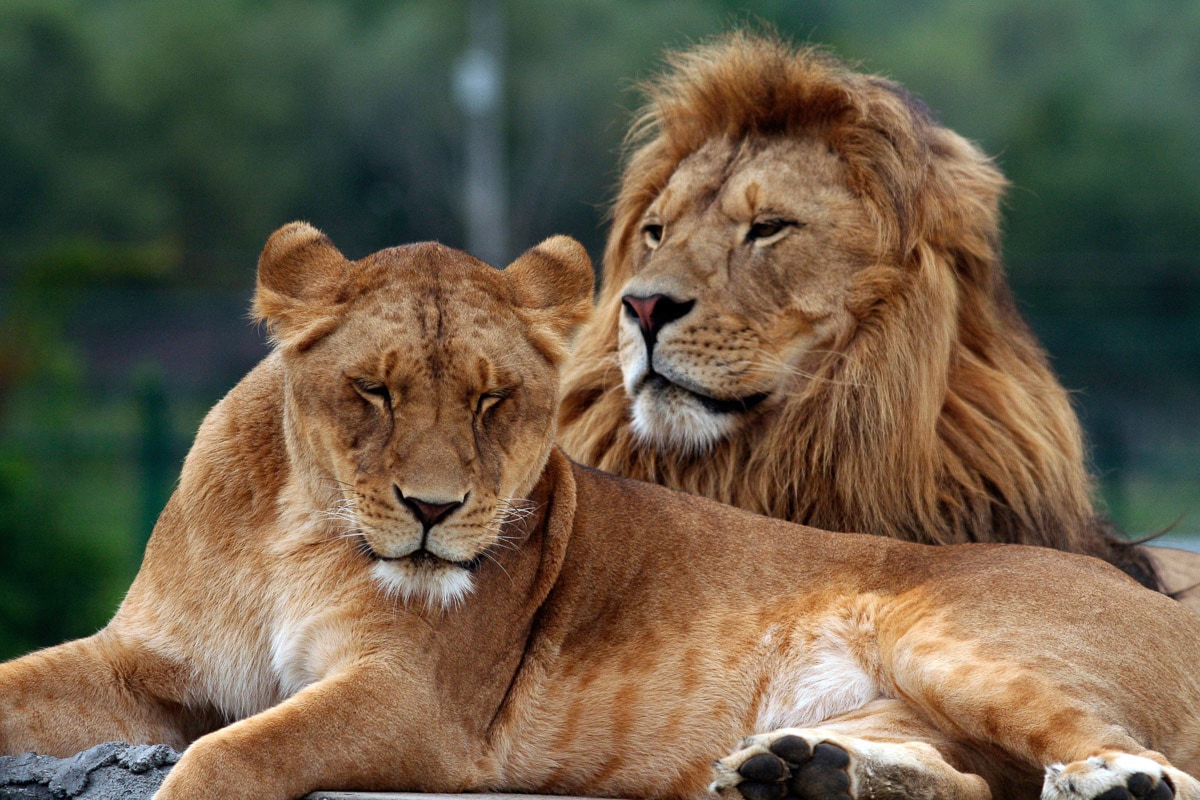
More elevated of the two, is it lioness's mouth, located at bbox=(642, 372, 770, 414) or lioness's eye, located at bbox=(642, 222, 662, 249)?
lioness's eye, located at bbox=(642, 222, 662, 249)

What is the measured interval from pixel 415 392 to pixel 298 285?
41 centimetres

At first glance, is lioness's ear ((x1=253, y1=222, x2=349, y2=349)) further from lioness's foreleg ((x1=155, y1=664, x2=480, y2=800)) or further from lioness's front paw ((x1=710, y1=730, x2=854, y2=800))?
lioness's front paw ((x1=710, y1=730, x2=854, y2=800))

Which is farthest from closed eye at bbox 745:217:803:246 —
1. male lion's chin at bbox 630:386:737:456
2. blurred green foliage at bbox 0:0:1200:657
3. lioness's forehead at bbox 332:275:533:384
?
blurred green foliage at bbox 0:0:1200:657

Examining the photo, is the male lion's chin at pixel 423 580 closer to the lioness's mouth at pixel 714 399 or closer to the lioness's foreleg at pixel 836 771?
the lioness's foreleg at pixel 836 771

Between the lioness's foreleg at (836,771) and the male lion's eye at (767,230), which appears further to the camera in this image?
the male lion's eye at (767,230)

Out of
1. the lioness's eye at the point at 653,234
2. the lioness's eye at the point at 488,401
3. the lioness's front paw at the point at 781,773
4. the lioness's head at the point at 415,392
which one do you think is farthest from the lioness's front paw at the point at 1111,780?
the lioness's eye at the point at 653,234

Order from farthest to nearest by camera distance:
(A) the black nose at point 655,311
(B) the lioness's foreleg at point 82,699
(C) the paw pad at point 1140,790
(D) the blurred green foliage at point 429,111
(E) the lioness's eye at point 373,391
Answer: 1. (D) the blurred green foliage at point 429,111
2. (A) the black nose at point 655,311
3. (B) the lioness's foreleg at point 82,699
4. (E) the lioness's eye at point 373,391
5. (C) the paw pad at point 1140,790

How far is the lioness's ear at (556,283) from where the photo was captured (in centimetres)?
329

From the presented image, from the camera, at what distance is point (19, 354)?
1095 cm

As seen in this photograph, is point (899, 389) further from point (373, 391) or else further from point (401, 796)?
point (401, 796)

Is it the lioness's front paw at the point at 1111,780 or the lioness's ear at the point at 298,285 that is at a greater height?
the lioness's ear at the point at 298,285

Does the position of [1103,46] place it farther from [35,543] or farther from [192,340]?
[35,543]

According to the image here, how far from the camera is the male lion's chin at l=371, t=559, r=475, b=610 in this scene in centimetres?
295

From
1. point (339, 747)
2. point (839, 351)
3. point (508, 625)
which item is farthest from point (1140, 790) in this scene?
point (839, 351)
